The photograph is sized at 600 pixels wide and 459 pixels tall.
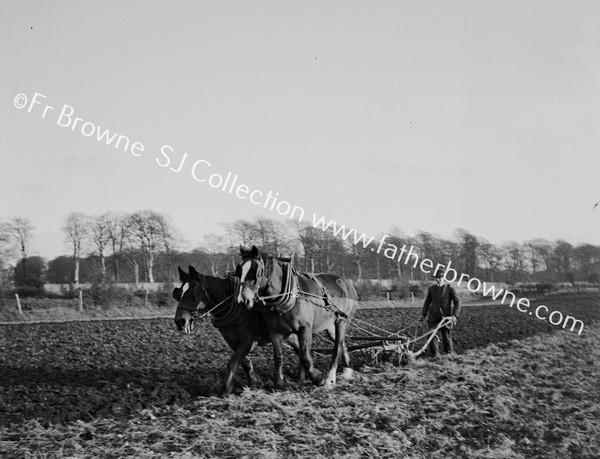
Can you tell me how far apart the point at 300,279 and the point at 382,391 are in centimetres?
201

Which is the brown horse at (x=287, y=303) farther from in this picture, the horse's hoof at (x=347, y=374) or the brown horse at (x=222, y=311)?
the brown horse at (x=222, y=311)

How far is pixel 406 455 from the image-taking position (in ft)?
19.2

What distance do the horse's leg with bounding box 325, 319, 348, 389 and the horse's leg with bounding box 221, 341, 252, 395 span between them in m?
1.24

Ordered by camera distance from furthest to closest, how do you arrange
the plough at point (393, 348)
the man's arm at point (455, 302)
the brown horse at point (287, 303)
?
the man's arm at point (455, 302) → the plough at point (393, 348) → the brown horse at point (287, 303)

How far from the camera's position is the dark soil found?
7.54m

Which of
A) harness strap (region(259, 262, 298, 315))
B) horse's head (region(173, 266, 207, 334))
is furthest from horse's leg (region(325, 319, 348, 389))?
horse's head (region(173, 266, 207, 334))

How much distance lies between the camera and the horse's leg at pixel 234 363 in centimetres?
798

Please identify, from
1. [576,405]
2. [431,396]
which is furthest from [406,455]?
[576,405]

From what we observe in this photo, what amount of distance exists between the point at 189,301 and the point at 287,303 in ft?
4.49

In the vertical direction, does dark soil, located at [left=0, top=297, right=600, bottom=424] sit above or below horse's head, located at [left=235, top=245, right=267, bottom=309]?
below

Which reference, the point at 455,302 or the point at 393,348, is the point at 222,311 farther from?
the point at 455,302

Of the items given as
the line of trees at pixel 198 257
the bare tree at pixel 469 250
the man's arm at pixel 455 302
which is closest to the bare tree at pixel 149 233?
the line of trees at pixel 198 257

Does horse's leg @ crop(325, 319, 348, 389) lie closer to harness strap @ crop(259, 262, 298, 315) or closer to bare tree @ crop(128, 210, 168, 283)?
harness strap @ crop(259, 262, 298, 315)

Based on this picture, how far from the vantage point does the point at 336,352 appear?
29.7 ft
